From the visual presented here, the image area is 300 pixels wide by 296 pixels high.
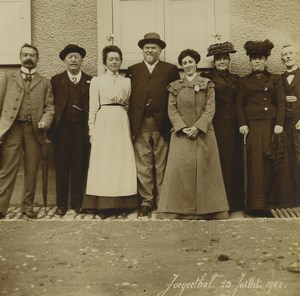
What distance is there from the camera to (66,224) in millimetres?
5793

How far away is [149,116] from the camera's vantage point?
632 cm

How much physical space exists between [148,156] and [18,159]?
139cm

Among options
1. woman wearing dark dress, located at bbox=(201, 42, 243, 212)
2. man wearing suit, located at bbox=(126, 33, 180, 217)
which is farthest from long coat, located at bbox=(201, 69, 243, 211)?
man wearing suit, located at bbox=(126, 33, 180, 217)

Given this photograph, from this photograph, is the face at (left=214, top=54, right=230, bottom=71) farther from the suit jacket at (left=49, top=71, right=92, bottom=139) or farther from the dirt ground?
the dirt ground

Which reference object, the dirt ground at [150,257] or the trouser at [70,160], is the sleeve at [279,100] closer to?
the dirt ground at [150,257]

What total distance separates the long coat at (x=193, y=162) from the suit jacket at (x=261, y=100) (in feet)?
1.29

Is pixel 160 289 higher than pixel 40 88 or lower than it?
lower

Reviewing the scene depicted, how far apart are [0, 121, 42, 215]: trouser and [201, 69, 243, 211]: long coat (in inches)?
77.5

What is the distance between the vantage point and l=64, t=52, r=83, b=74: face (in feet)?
21.0

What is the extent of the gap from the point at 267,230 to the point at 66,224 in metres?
1.95

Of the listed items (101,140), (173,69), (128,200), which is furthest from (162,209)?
(173,69)

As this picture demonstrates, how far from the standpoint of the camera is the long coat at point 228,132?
20.8ft

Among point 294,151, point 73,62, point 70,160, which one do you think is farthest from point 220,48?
point 70,160

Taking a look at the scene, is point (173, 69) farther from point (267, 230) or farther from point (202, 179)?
point (267, 230)
